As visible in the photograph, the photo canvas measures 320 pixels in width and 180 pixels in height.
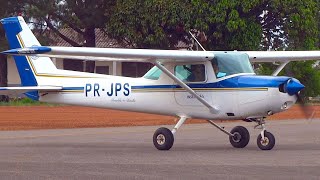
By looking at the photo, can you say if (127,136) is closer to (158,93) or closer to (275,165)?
(158,93)

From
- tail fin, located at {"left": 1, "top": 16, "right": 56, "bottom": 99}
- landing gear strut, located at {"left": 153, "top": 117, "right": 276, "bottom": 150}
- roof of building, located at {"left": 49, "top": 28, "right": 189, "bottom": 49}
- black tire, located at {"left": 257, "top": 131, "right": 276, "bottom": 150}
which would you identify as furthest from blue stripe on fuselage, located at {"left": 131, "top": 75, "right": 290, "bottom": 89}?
roof of building, located at {"left": 49, "top": 28, "right": 189, "bottom": 49}

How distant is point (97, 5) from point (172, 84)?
109 feet

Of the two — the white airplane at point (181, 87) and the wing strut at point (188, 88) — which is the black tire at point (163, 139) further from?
the wing strut at point (188, 88)

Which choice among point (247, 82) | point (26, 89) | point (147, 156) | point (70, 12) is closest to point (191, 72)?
point (247, 82)

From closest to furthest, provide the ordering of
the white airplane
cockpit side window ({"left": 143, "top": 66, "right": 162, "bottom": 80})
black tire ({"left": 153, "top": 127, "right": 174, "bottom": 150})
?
the white airplane, black tire ({"left": 153, "top": 127, "right": 174, "bottom": 150}), cockpit side window ({"left": 143, "top": 66, "right": 162, "bottom": 80})

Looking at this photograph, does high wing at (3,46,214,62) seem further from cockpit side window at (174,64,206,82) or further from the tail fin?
the tail fin

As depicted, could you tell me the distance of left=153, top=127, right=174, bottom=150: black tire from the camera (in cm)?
1839

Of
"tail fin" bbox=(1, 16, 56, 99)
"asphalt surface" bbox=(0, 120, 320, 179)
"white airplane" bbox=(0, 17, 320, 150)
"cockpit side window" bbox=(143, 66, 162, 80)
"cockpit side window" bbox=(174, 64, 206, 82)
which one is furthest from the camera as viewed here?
"tail fin" bbox=(1, 16, 56, 99)

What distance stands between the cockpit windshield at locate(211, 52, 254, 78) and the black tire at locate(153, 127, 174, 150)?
1701 mm

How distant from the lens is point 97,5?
51.9m

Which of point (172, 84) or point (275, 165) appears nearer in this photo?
point (275, 165)

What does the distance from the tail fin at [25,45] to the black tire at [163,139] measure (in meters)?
4.13

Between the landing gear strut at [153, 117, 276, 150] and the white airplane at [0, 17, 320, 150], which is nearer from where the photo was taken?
the white airplane at [0, 17, 320, 150]

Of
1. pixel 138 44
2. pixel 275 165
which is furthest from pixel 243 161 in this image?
pixel 138 44
